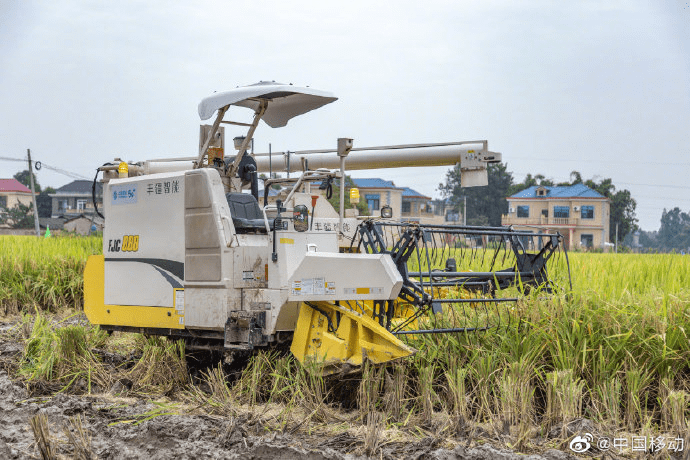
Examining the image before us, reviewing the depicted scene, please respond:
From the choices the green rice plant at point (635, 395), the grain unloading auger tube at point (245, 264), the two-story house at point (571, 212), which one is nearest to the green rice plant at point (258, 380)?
the grain unloading auger tube at point (245, 264)

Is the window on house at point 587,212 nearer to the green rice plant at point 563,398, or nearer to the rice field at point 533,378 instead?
the rice field at point 533,378

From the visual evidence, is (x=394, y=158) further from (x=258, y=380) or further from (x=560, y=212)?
(x=560, y=212)

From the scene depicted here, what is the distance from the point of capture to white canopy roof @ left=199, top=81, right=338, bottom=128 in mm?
7664

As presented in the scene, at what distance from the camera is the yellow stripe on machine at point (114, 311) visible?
25.8 ft

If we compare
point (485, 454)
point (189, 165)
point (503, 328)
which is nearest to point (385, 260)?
point (503, 328)

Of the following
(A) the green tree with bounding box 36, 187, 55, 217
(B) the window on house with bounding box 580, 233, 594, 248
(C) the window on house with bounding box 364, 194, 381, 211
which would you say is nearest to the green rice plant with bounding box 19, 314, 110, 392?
(C) the window on house with bounding box 364, 194, 381, 211

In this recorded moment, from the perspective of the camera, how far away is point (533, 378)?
6746 mm

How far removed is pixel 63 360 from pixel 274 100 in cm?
349

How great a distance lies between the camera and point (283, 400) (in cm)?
714

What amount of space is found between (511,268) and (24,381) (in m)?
5.06

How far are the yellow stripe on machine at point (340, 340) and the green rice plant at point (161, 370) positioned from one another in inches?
59.6

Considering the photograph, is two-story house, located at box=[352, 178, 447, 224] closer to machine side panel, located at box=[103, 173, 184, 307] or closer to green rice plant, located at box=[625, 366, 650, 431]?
machine side panel, located at box=[103, 173, 184, 307]

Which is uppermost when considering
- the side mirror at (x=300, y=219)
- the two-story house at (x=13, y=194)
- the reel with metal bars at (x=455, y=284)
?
the two-story house at (x=13, y=194)

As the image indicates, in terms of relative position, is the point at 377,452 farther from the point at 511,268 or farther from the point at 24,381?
the point at 24,381
